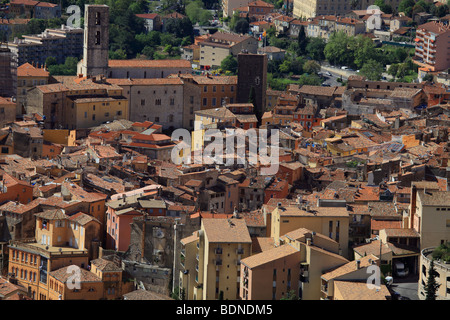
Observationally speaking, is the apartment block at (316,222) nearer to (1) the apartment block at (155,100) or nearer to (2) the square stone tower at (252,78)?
(1) the apartment block at (155,100)

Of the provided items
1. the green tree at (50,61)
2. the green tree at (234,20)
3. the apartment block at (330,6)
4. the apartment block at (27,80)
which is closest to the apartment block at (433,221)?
the apartment block at (27,80)

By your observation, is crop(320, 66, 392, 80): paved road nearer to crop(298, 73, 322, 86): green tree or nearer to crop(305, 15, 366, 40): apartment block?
crop(298, 73, 322, 86): green tree

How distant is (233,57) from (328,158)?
2385 cm

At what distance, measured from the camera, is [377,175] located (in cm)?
5019

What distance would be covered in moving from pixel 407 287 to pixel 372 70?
1577 inches

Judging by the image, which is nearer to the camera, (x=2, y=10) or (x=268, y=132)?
(x=268, y=132)

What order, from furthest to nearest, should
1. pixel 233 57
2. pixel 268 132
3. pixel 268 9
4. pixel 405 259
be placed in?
pixel 268 9
pixel 233 57
pixel 268 132
pixel 405 259

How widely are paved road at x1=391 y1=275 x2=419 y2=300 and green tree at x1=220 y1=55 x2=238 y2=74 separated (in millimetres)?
38199

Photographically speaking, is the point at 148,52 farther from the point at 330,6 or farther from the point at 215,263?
the point at 215,263

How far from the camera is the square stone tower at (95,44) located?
6284 cm

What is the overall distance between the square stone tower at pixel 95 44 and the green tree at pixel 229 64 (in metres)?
14.1
